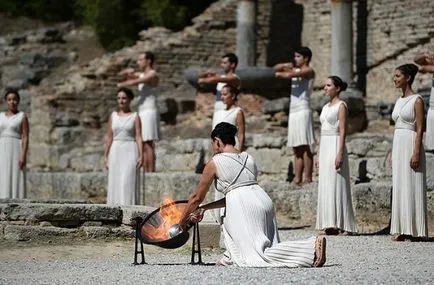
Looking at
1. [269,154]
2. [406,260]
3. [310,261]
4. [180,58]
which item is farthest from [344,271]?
[180,58]

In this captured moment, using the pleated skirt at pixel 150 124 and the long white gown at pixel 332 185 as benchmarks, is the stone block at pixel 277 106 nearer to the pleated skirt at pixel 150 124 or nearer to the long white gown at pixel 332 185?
the pleated skirt at pixel 150 124

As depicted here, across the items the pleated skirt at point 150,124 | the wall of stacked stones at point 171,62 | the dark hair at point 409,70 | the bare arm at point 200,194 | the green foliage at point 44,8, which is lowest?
the bare arm at point 200,194

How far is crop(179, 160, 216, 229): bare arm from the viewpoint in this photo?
34.1ft

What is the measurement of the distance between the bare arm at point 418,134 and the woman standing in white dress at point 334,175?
1.12 meters

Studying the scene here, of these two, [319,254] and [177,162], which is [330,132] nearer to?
[319,254]

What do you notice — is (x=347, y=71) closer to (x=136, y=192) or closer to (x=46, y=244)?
(x=136, y=192)

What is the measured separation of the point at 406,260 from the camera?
10.9 meters

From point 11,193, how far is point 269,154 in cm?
419

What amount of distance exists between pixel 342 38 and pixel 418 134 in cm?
1097

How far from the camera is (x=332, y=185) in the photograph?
45.0 feet

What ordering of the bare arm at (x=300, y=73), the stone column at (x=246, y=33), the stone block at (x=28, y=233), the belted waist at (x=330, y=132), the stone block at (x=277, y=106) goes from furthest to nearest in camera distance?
the stone column at (x=246, y=33) → the stone block at (x=277, y=106) → the bare arm at (x=300, y=73) → the belted waist at (x=330, y=132) → the stone block at (x=28, y=233)

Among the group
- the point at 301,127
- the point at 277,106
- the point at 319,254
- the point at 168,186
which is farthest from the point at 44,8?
the point at 319,254

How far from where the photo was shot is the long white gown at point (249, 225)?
10109 mm

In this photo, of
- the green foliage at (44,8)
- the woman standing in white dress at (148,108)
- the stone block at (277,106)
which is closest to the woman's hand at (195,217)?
the woman standing in white dress at (148,108)
